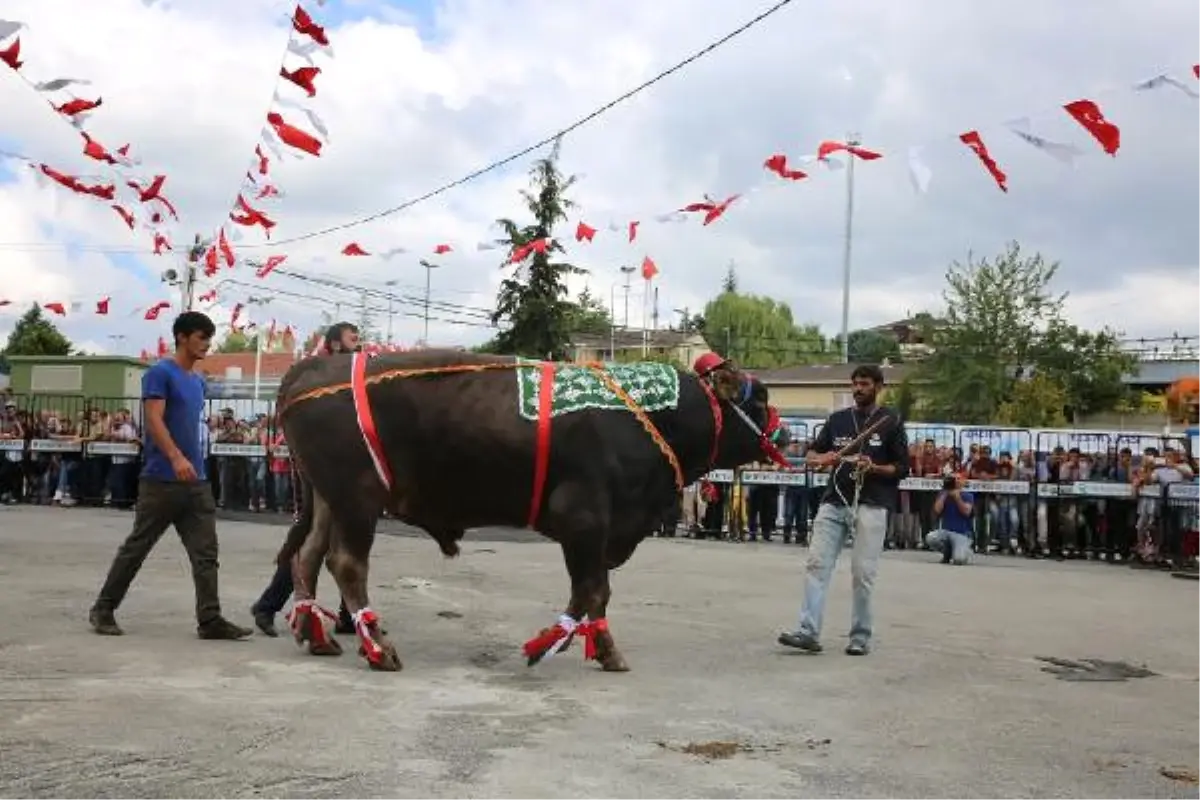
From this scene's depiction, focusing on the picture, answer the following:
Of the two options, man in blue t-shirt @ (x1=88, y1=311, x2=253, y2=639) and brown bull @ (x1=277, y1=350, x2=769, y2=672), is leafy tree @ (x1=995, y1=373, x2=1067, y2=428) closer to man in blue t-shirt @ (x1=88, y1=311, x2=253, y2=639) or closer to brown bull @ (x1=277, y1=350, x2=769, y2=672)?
brown bull @ (x1=277, y1=350, x2=769, y2=672)

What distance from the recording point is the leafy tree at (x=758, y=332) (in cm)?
7812

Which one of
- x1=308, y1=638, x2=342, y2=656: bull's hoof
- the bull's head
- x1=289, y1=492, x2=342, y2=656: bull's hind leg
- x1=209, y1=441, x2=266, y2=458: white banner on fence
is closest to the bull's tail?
x1=289, y1=492, x2=342, y2=656: bull's hind leg

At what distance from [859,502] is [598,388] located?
Answer: 2.06 metres

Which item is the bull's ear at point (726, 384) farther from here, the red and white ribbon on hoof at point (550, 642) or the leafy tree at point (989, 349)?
the leafy tree at point (989, 349)

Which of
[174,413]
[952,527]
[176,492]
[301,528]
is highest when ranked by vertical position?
[174,413]

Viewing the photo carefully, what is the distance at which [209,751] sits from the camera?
4449 mm

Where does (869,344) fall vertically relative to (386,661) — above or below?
above

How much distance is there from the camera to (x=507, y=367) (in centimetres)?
653

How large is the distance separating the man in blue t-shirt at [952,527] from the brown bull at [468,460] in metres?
8.79

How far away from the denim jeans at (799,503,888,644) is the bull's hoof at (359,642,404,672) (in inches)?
99.2

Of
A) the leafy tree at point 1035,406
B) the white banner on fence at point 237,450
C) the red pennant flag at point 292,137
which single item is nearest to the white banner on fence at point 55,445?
the white banner on fence at point 237,450

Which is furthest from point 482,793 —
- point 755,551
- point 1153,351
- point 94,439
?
point 1153,351

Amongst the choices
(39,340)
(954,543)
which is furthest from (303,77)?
(39,340)

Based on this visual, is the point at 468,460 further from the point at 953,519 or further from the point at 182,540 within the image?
the point at 953,519
